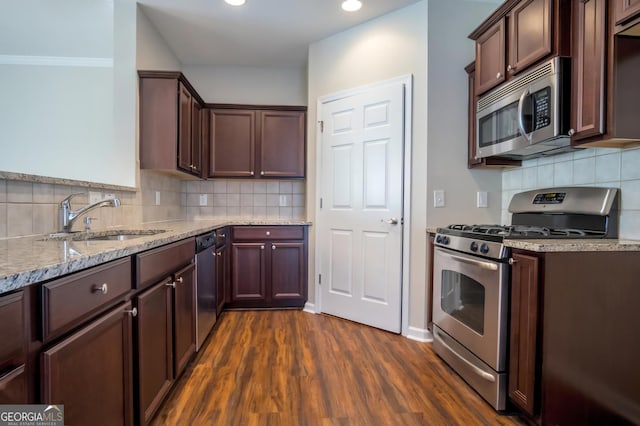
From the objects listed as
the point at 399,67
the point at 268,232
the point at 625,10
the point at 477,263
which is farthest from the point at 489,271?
the point at 268,232

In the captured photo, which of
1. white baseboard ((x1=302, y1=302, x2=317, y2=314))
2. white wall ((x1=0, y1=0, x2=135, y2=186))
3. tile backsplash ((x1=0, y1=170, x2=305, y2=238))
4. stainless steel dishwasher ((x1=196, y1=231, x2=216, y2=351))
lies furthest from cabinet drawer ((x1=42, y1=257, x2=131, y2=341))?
white baseboard ((x1=302, y1=302, x2=317, y2=314))

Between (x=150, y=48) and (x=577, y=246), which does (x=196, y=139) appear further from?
(x=577, y=246)

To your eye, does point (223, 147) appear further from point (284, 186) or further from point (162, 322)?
point (162, 322)

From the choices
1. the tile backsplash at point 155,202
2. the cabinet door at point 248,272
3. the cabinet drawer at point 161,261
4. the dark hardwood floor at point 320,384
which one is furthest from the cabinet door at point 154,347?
the cabinet door at point 248,272

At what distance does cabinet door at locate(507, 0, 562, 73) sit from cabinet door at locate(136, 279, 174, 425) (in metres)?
2.27

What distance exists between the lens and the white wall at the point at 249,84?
378cm

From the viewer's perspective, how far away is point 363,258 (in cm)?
281

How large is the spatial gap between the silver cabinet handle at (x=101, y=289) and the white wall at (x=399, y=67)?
6.81 ft

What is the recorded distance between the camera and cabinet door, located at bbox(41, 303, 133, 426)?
0.82 meters

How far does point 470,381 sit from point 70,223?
237 cm

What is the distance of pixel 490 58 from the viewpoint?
2.07 metres

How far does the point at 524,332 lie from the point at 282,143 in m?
2.77

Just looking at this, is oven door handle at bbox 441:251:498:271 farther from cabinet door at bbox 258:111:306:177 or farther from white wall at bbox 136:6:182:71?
white wall at bbox 136:6:182:71

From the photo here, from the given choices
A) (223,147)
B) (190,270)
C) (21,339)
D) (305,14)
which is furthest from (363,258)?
(21,339)
